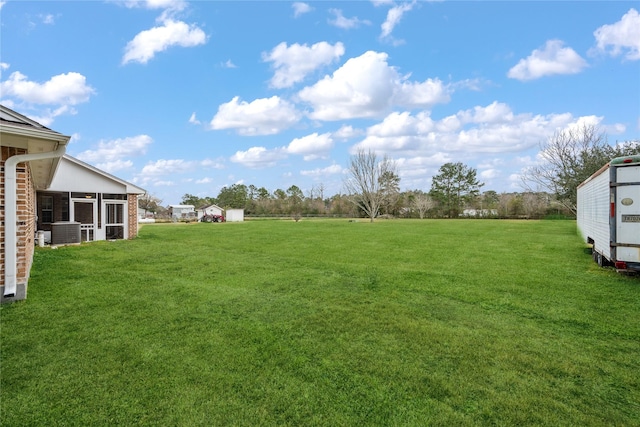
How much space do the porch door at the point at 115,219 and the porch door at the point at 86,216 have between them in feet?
1.56

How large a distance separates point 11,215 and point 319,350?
527 centimetres

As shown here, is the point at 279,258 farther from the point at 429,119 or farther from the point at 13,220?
the point at 429,119

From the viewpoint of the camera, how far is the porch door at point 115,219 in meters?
15.4

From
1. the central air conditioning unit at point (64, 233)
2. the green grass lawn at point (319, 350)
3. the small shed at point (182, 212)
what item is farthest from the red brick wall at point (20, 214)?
the small shed at point (182, 212)

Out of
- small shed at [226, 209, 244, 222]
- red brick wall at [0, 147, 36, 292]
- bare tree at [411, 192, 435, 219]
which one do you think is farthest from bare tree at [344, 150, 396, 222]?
red brick wall at [0, 147, 36, 292]

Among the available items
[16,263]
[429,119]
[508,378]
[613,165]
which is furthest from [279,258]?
[429,119]

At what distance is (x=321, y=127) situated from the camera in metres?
31.2

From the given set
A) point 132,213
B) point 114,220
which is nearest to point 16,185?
point 114,220

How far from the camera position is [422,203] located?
51875mm

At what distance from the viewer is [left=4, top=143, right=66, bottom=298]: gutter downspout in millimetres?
5133

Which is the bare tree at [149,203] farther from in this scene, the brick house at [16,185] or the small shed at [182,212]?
the brick house at [16,185]

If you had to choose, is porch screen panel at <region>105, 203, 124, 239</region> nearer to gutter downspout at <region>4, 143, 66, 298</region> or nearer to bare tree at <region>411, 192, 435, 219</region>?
gutter downspout at <region>4, 143, 66, 298</region>

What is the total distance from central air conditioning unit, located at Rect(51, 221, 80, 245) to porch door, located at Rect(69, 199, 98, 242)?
1.65m

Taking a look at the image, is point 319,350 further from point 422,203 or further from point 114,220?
point 422,203
